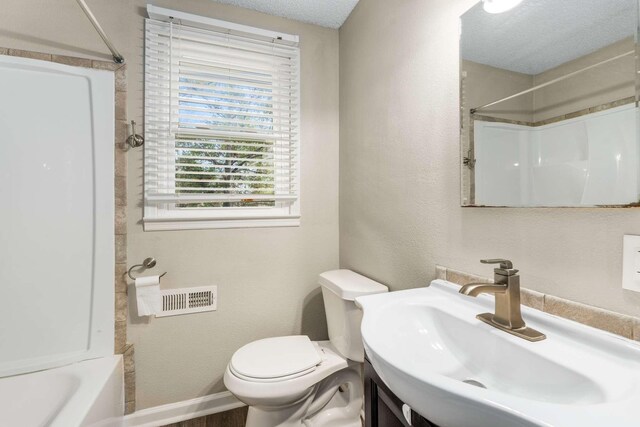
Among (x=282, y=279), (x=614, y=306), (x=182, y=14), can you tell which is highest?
(x=182, y=14)

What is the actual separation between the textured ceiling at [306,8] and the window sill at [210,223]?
127 cm

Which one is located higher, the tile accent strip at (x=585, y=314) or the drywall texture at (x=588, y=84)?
the drywall texture at (x=588, y=84)

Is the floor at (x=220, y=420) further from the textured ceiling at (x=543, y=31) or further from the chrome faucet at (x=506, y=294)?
the textured ceiling at (x=543, y=31)

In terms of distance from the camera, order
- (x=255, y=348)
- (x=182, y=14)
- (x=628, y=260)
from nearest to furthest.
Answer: (x=628, y=260) → (x=255, y=348) → (x=182, y=14)

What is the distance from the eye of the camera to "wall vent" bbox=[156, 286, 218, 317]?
165 cm

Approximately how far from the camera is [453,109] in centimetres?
110

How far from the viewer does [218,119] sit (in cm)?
176

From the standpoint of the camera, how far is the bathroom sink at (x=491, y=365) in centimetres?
45

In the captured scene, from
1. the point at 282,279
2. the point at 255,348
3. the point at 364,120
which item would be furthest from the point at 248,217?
the point at 364,120

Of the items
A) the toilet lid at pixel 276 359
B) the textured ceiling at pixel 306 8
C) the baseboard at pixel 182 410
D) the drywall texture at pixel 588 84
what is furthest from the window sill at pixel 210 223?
the drywall texture at pixel 588 84

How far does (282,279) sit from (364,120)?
1.09 m

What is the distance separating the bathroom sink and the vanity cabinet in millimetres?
117

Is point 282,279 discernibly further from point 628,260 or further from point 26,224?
point 628,260

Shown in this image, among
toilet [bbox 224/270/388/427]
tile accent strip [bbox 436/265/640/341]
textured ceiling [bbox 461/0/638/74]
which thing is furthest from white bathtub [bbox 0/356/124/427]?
textured ceiling [bbox 461/0/638/74]
